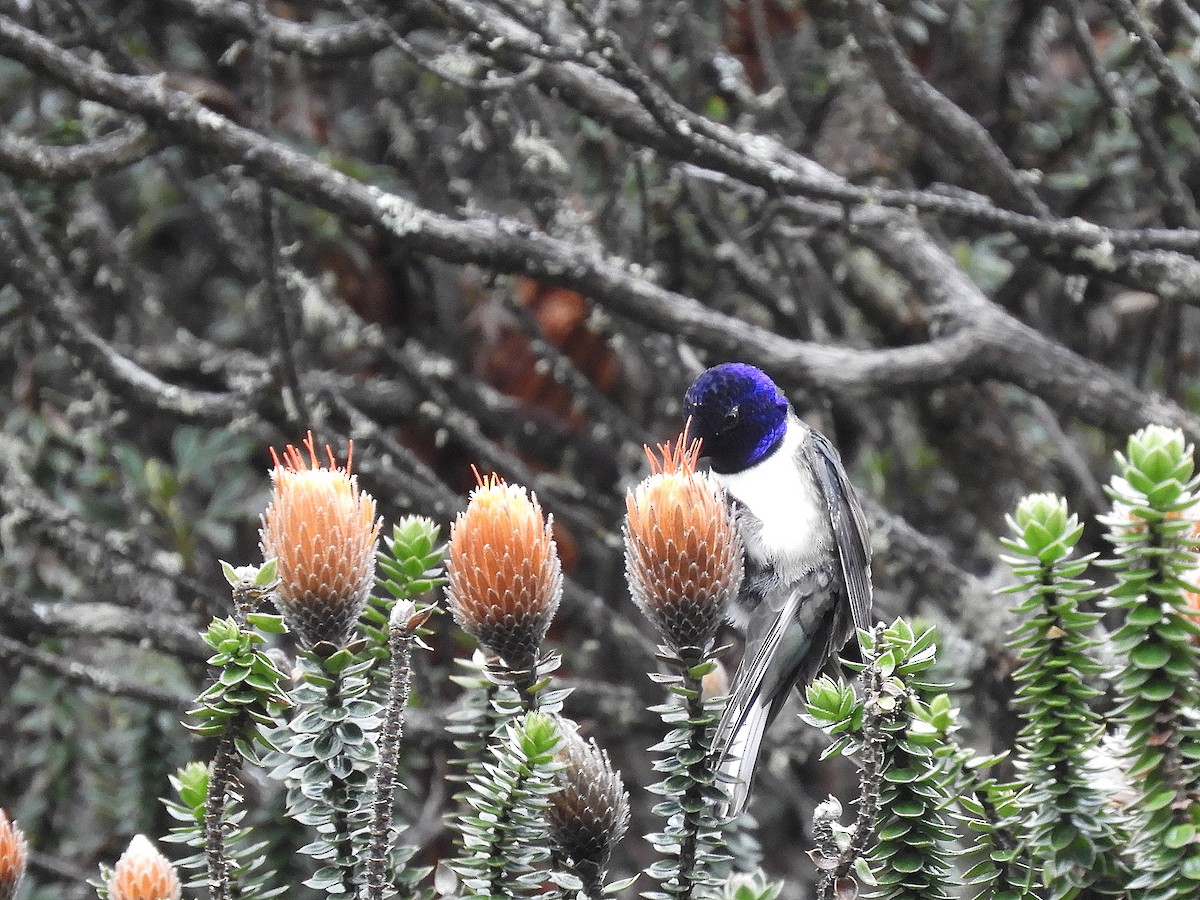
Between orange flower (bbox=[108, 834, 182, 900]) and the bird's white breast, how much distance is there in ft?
4.81

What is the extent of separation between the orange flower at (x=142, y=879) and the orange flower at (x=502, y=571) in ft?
1.36

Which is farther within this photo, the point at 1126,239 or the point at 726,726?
the point at 1126,239

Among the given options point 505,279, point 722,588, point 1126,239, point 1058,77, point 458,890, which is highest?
point 1058,77

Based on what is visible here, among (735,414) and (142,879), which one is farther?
(735,414)

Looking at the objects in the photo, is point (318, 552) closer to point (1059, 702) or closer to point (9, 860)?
point (9, 860)

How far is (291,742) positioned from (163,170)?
2863 mm

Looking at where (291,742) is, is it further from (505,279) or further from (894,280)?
(894,280)

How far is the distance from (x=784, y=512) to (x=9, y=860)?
5.44ft

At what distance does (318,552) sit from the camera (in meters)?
1.18

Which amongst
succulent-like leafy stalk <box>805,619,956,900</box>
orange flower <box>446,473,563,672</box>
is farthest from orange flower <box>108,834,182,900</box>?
succulent-like leafy stalk <box>805,619,956,900</box>

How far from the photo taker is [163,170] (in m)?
3.60

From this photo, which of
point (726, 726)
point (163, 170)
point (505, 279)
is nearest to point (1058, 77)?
point (505, 279)

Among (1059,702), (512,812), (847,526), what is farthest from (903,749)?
(847,526)

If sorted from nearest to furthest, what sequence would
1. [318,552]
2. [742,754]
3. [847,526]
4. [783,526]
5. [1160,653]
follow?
[1160,653] < [318,552] < [742,754] < [847,526] < [783,526]
